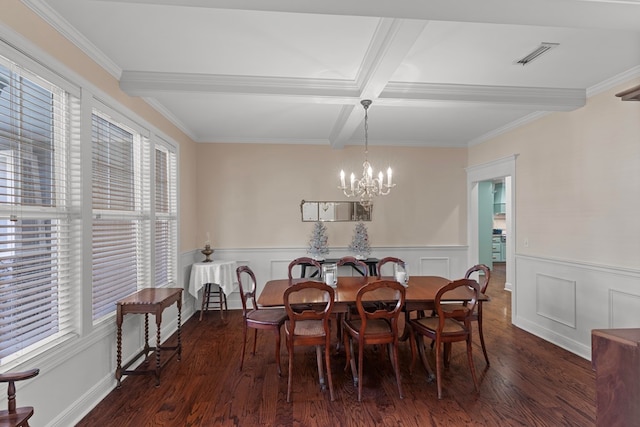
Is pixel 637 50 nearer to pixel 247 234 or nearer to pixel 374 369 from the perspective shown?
pixel 374 369

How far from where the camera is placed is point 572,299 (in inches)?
137

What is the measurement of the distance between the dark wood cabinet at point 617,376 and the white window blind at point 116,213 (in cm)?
314

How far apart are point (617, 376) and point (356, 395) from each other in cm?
176

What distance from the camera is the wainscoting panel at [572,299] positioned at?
2.97 m

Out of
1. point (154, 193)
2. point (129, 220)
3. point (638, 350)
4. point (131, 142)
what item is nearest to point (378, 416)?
point (638, 350)

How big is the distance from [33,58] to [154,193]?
1775 millimetres

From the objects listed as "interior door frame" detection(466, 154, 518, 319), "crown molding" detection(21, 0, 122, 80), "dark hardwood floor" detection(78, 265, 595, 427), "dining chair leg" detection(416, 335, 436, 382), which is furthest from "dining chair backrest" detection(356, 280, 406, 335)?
"crown molding" detection(21, 0, 122, 80)

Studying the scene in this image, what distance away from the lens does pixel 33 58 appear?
1.92m

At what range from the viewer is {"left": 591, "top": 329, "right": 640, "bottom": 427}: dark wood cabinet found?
1.28 metres

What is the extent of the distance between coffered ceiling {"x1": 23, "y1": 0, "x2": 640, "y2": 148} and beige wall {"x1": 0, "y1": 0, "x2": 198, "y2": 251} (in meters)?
0.07

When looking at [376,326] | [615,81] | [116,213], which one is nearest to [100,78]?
[116,213]

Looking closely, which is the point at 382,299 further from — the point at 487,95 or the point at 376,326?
the point at 487,95

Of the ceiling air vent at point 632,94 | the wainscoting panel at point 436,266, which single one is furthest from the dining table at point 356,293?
the wainscoting panel at point 436,266

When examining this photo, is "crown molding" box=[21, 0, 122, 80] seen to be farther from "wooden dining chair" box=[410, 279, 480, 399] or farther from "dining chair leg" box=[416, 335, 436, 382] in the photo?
"dining chair leg" box=[416, 335, 436, 382]
